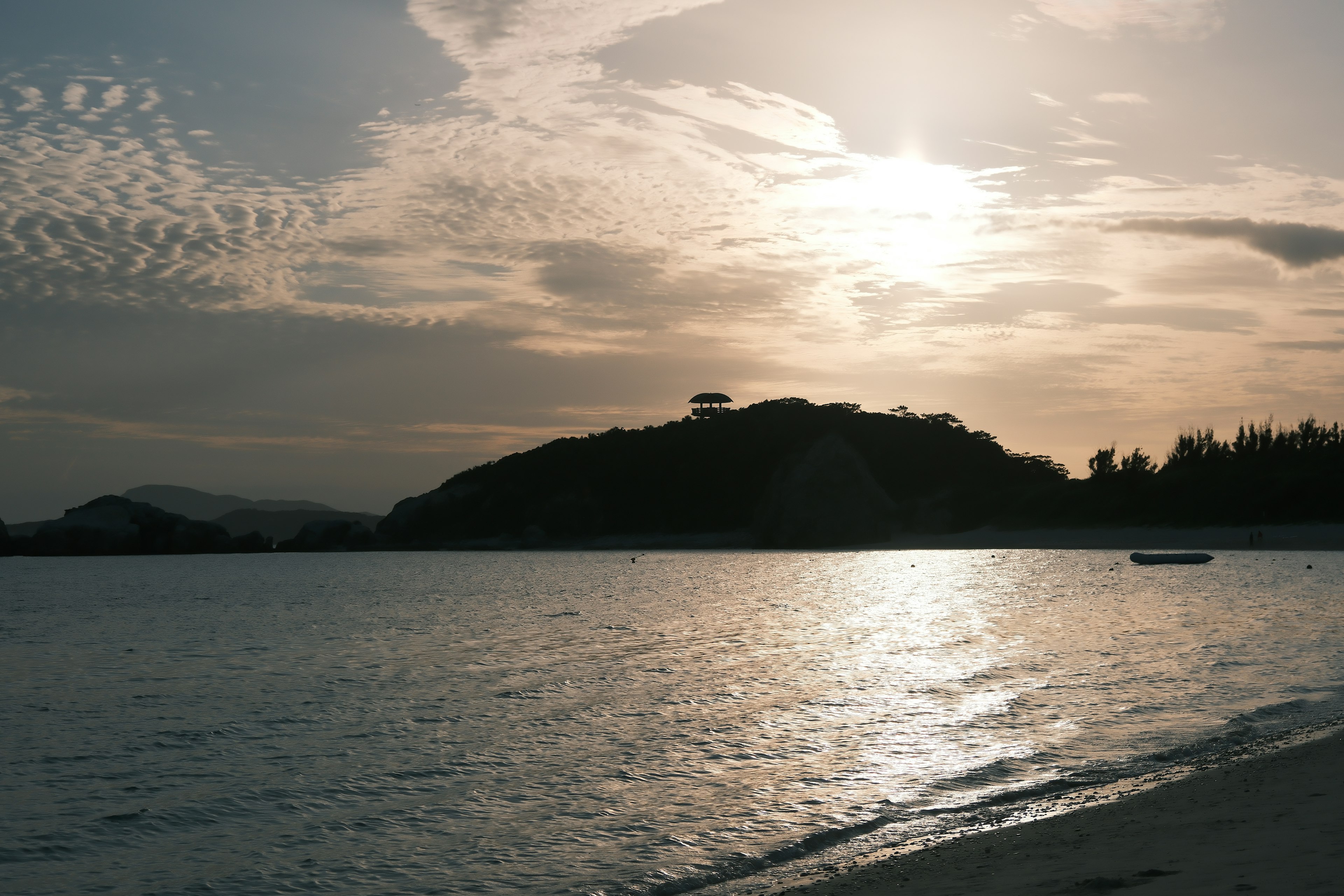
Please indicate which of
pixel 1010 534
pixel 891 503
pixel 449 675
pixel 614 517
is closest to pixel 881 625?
pixel 449 675

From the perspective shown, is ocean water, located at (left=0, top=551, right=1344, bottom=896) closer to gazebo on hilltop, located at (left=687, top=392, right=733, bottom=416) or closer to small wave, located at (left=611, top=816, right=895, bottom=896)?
small wave, located at (left=611, top=816, right=895, bottom=896)

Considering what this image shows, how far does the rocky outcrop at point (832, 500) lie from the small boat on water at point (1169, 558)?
45918 millimetres

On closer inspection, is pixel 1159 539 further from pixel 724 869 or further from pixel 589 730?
pixel 724 869

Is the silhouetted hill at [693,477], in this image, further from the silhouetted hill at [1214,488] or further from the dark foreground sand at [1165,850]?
the dark foreground sand at [1165,850]

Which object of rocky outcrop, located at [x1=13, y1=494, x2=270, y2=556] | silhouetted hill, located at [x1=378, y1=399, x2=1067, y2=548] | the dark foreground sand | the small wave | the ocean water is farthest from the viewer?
silhouetted hill, located at [x1=378, y1=399, x2=1067, y2=548]

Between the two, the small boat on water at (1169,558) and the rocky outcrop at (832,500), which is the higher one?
the rocky outcrop at (832,500)

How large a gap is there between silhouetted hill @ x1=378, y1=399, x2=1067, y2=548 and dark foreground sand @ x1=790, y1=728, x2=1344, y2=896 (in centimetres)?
11296

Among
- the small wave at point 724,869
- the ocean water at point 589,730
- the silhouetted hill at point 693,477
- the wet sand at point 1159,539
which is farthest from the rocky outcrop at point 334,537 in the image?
the small wave at point 724,869

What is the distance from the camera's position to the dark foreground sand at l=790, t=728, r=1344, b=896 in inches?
306

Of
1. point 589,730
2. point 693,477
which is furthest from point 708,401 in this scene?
point 589,730

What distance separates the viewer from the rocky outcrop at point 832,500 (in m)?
116

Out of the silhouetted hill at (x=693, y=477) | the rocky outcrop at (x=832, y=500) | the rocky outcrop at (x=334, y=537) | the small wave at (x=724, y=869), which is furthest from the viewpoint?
the rocky outcrop at (x=334, y=537)

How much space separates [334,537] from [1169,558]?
407 ft

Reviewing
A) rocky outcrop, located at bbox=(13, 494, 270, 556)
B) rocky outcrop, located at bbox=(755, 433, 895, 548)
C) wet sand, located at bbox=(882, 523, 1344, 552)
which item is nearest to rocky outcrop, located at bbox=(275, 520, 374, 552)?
rocky outcrop, located at bbox=(13, 494, 270, 556)
